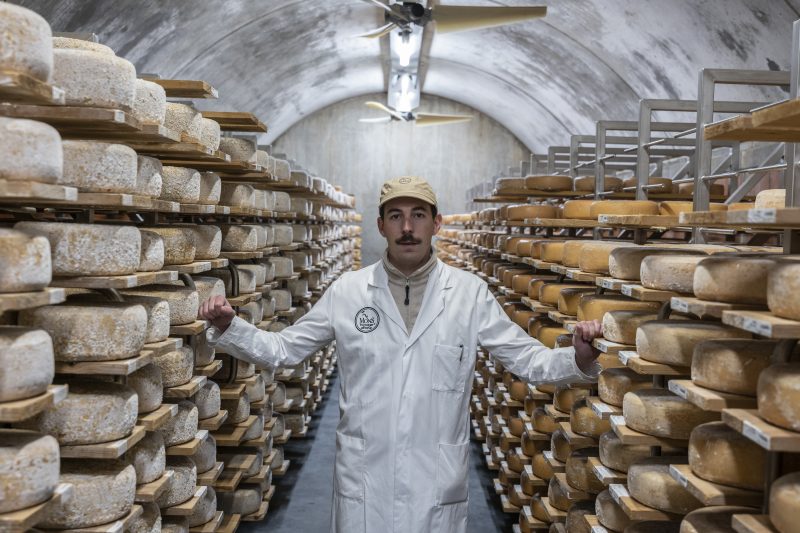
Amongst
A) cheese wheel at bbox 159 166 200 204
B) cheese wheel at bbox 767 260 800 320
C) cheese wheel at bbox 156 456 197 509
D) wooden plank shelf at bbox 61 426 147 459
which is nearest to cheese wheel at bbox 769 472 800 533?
cheese wheel at bbox 767 260 800 320

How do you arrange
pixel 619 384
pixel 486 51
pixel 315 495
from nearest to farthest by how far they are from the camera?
pixel 619 384 < pixel 315 495 < pixel 486 51

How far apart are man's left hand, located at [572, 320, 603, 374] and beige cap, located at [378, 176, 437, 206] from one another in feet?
2.28

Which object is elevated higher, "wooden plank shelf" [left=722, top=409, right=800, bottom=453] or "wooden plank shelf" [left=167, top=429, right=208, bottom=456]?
"wooden plank shelf" [left=722, top=409, right=800, bottom=453]

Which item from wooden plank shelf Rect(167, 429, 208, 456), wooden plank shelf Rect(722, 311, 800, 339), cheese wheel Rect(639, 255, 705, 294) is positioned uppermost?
cheese wheel Rect(639, 255, 705, 294)

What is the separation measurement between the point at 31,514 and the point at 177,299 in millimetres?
1595

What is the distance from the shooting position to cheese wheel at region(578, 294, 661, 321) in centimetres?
368

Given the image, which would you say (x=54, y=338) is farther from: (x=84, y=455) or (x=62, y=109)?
(x=62, y=109)

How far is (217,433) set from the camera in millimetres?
4621

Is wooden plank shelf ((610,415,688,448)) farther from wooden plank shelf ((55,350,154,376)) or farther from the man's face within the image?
wooden plank shelf ((55,350,154,376))

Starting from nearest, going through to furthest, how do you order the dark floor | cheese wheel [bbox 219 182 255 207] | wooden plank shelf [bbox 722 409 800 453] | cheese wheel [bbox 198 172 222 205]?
wooden plank shelf [bbox 722 409 800 453], cheese wheel [bbox 198 172 222 205], cheese wheel [bbox 219 182 255 207], the dark floor

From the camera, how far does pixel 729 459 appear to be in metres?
2.37

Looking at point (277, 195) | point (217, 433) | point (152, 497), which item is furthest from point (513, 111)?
point (152, 497)

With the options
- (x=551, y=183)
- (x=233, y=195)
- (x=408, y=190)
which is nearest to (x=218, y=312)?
(x=408, y=190)

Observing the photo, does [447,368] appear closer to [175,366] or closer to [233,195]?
[175,366]
